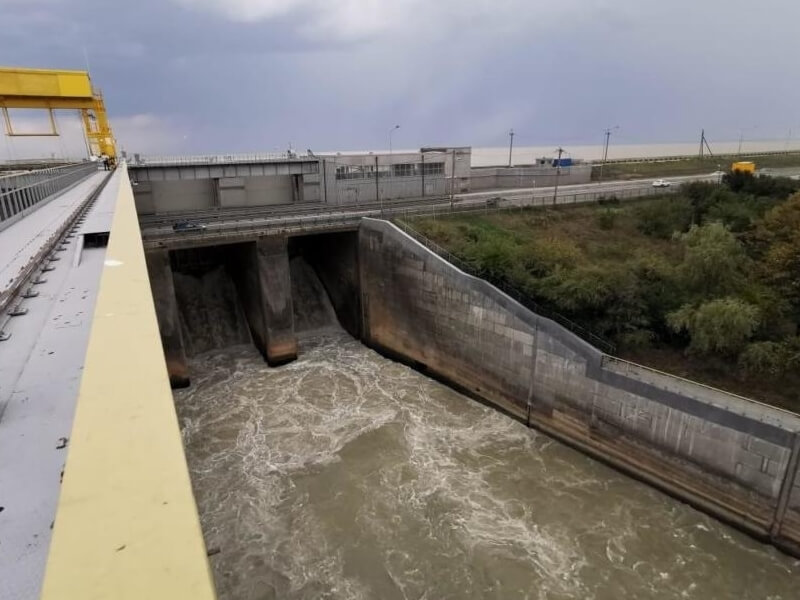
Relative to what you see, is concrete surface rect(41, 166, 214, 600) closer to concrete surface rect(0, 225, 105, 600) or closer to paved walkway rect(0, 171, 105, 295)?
concrete surface rect(0, 225, 105, 600)

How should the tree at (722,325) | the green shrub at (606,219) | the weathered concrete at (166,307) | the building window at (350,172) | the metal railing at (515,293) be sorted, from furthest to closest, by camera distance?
the building window at (350,172), the green shrub at (606,219), the weathered concrete at (166,307), the metal railing at (515,293), the tree at (722,325)

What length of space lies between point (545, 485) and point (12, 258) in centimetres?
1535

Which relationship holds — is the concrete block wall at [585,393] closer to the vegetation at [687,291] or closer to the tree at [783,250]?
the vegetation at [687,291]

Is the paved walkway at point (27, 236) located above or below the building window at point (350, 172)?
above

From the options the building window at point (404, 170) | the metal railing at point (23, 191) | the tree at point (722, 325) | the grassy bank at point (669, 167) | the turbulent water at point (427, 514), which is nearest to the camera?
the metal railing at point (23, 191)

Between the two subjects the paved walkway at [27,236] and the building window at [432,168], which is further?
the building window at [432,168]

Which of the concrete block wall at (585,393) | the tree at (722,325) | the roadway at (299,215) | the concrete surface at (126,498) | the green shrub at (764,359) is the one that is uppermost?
the concrete surface at (126,498)

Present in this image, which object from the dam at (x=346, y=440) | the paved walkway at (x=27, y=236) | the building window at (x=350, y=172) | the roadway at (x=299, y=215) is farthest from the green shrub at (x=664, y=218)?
the paved walkway at (x=27, y=236)

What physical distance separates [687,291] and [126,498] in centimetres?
2265

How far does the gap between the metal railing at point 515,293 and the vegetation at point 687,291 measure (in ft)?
1.44

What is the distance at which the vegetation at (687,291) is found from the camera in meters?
16.7

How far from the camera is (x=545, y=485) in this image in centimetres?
1667

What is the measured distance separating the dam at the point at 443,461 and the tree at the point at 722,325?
252 cm

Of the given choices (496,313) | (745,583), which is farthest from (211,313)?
(745,583)
